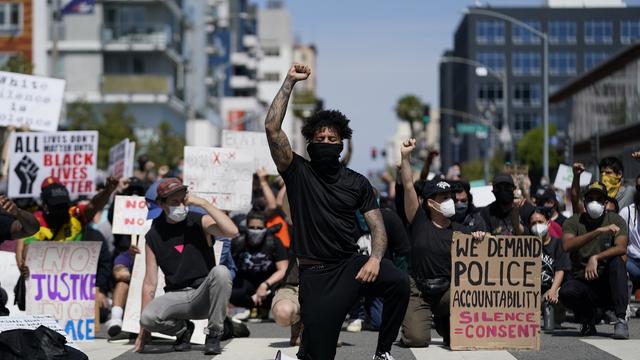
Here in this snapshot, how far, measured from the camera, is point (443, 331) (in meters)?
13.2

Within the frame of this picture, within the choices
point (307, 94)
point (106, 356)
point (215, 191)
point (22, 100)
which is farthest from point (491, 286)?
point (307, 94)

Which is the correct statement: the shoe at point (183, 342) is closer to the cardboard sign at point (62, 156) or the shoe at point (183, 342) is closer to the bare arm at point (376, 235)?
the bare arm at point (376, 235)

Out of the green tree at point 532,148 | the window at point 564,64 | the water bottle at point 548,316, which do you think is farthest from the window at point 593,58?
the water bottle at point 548,316

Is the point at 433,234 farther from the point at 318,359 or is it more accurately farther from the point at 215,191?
the point at 215,191

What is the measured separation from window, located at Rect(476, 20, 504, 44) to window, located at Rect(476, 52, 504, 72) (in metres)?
1.39

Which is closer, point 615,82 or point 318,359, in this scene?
point 318,359

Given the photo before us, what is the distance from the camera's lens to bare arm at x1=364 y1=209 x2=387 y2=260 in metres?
9.16

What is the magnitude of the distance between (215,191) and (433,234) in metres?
4.98

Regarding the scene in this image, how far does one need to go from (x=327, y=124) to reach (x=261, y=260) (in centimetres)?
735

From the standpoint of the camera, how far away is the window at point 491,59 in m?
138

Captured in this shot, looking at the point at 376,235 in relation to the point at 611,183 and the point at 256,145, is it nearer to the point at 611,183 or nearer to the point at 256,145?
the point at 611,183

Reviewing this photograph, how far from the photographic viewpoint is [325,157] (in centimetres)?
907

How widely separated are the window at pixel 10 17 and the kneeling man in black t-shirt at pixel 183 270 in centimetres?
5224

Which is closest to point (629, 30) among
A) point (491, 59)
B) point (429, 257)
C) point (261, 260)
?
point (491, 59)
